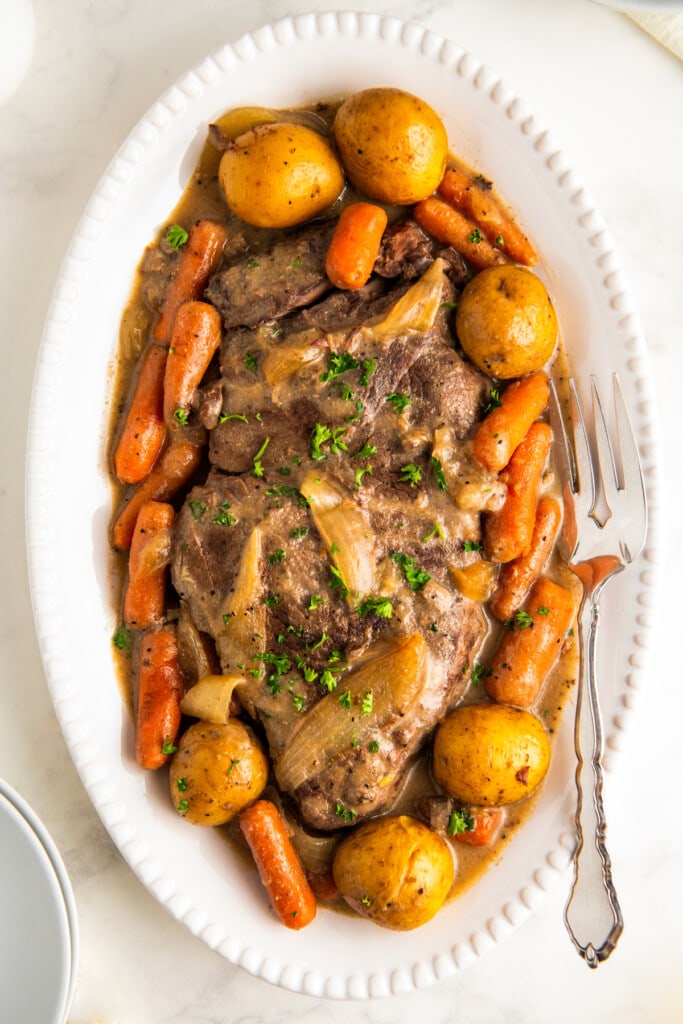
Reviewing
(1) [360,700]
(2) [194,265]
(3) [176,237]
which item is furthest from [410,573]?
(3) [176,237]

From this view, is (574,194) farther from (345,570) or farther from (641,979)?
(641,979)

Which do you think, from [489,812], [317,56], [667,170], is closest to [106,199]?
[317,56]

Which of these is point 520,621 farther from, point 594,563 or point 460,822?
point 460,822

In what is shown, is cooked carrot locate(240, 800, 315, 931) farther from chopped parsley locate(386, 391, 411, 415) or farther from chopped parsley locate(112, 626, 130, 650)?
chopped parsley locate(386, 391, 411, 415)

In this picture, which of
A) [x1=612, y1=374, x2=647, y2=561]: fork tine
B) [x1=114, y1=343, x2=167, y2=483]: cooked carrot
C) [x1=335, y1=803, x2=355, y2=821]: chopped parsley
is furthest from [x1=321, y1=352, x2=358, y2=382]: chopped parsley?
[x1=335, y1=803, x2=355, y2=821]: chopped parsley

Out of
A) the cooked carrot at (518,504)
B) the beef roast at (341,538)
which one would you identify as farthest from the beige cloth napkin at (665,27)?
the cooked carrot at (518,504)

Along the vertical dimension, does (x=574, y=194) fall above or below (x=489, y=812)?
above

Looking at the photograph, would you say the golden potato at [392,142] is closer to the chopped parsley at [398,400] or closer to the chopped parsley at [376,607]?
the chopped parsley at [398,400]
